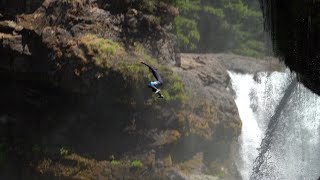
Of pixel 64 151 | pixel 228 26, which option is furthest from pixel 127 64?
pixel 228 26

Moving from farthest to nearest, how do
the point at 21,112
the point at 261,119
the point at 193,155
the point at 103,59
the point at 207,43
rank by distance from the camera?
1. the point at 207,43
2. the point at 261,119
3. the point at 193,155
4. the point at 21,112
5. the point at 103,59

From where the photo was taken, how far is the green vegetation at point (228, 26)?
33.3 m

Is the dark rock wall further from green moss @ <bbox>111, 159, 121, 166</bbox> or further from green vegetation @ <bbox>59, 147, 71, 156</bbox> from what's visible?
green vegetation @ <bbox>59, 147, 71, 156</bbox>

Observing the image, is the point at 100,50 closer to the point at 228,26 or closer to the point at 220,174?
the point at 220,174

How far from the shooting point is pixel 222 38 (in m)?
34.8

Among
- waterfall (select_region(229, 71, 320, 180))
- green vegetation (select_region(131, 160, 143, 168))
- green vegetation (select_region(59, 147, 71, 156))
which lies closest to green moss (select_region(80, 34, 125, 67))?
green vegetation (select_region(59, 147, 71, 156))

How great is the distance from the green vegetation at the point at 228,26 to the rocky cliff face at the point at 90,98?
11.3 meters

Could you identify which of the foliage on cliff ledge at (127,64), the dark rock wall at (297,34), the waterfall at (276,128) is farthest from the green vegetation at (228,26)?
the dark rock wall at (297,34)

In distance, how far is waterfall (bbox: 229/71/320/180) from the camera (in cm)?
2281

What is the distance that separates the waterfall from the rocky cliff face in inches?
148

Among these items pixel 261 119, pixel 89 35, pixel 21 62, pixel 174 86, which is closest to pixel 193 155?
pixel 174 86

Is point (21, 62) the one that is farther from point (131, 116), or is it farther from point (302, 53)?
point (302, 53)

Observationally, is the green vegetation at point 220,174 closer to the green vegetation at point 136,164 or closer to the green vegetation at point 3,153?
the green vegetation at point 136,164

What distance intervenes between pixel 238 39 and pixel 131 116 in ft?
55.8
